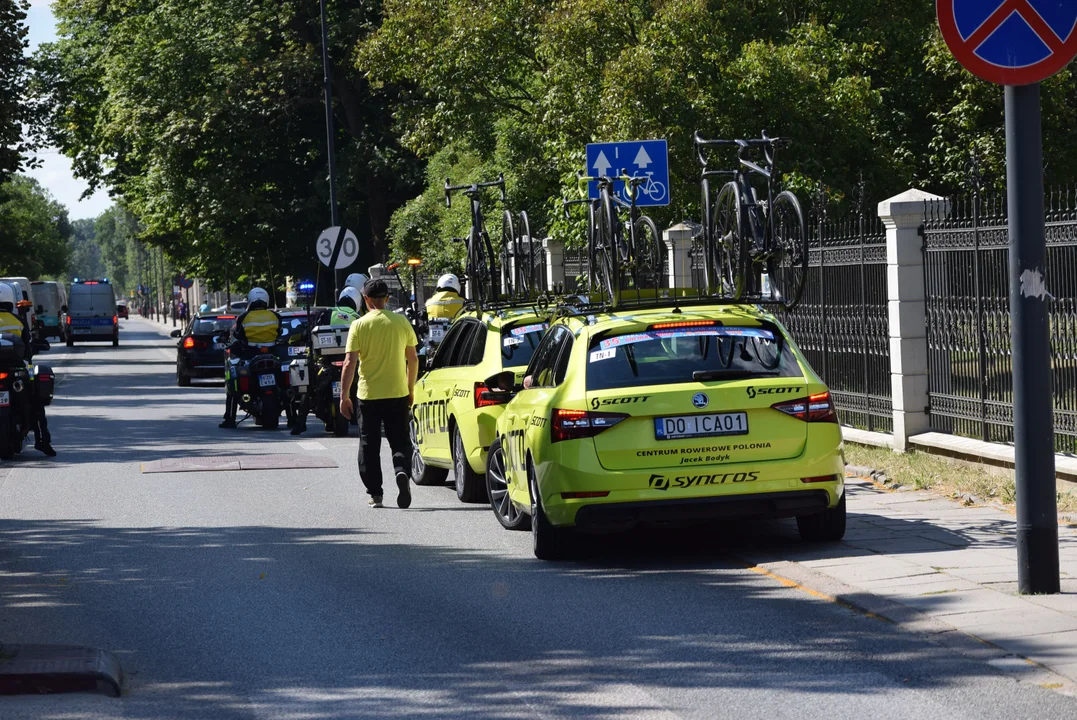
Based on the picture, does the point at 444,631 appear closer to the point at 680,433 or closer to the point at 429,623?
the point at 429,623

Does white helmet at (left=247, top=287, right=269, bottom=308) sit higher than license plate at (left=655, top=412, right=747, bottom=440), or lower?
higher

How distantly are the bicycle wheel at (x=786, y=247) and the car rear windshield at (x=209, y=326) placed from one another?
82.5 feet

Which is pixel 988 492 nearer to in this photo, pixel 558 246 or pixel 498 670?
pixel 498 670

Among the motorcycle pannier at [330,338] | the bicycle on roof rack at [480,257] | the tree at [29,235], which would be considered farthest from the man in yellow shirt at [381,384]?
the tree at [29,235]

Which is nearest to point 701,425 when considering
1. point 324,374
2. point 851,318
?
point 851,318

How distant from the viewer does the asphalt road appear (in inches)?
248

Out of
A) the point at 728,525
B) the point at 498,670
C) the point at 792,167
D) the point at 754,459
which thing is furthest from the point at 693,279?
the point at 498,670

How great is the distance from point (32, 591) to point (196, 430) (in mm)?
12907

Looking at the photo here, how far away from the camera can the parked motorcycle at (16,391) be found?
17.9 metres

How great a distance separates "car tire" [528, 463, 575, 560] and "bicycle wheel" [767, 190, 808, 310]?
7.22ft

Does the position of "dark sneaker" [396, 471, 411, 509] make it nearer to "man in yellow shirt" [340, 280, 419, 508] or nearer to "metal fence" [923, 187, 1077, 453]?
"man in yellow shirt" [340, 280, 419, 508]

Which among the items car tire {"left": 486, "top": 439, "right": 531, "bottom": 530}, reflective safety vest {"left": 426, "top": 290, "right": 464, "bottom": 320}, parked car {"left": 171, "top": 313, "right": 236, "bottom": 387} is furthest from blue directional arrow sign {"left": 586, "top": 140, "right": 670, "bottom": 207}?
parked car {"left": 171, "top": 313, "right": 236, "bottom": 387}

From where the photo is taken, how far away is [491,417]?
39.7ft

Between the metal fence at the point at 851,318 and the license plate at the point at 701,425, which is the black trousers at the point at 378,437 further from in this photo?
the metal fence at the point at 851,318
